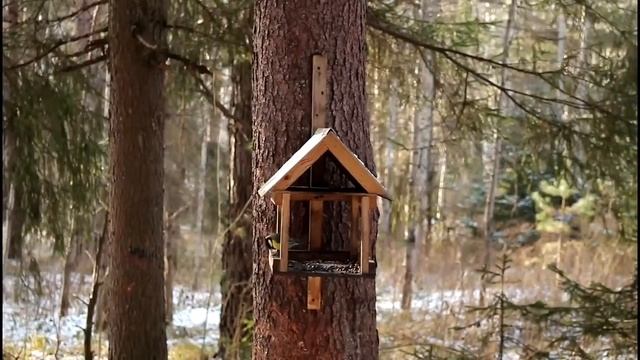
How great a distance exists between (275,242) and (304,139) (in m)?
0.43

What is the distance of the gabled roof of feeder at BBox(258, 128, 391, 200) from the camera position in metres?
2.51

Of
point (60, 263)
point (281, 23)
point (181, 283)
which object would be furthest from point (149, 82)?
point (60, 263)

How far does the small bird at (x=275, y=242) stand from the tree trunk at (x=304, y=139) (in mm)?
58

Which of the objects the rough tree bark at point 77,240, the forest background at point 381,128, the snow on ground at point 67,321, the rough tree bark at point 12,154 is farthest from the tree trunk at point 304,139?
the snow on ground at point 67,321

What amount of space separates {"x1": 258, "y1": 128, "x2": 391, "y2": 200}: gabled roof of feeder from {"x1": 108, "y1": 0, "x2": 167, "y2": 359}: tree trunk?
197 centimetres

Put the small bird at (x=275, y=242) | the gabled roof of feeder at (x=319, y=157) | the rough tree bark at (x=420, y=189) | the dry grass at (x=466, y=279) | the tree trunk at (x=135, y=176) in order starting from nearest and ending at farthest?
the gabled roof of feeder at (x=319, y=157), the small bird at (x=275, y=242), the tree trunk at (x=135, y=176), the dry grass at (x=466, y=279), the rough tree bark at (x=420, y=189)

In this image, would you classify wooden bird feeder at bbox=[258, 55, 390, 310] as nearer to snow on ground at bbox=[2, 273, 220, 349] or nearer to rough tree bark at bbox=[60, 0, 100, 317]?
rough tree bark at bbox=[60, 0, 100, 317]

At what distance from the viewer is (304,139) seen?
2.88m

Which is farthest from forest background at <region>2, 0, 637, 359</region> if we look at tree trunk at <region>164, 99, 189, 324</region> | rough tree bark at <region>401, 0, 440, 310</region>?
tree trunk at <region>164, 99, 189, 324</region>

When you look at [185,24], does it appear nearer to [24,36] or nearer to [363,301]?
[24,36]

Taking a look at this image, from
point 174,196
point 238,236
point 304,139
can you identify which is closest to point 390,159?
point 174,196

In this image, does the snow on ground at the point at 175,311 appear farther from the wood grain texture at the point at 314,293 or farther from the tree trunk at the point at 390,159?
the wood grain texture at the point at 314,293

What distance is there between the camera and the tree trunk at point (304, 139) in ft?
9.22

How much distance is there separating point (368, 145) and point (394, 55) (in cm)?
263
